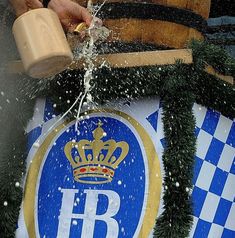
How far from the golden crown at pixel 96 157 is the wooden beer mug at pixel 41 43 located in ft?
1.42

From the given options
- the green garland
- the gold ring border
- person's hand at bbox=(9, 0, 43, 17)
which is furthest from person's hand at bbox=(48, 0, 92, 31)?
the gold ring border

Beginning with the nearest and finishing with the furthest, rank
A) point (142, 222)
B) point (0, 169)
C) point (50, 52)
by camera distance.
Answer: point (50, 52) < point (142, 222) < point (0, 169)

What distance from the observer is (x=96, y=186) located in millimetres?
2561

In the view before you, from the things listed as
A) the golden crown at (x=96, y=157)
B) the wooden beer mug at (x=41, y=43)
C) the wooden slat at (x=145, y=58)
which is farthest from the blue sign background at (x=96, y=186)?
the wooden beer mug at (x=41, y=43)

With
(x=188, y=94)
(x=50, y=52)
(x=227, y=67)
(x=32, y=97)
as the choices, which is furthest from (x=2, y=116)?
(x=227, y=67)

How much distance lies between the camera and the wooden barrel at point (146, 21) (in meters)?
2.79

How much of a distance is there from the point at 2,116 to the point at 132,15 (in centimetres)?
76

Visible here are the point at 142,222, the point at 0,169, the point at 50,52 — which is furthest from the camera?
the point at 0,169

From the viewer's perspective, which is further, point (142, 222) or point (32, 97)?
point (32, 97)

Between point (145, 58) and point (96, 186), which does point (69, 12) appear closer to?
point (145, 58)

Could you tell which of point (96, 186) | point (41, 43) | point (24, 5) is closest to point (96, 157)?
point (96, 186)

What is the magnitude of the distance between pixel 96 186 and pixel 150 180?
0.24 meters

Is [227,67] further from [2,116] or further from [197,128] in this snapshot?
[2,116]

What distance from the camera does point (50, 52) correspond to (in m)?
2.18
